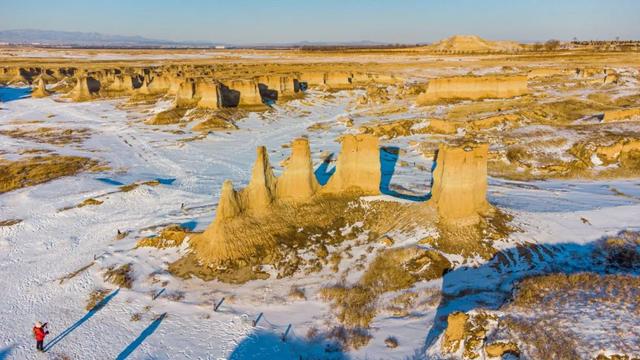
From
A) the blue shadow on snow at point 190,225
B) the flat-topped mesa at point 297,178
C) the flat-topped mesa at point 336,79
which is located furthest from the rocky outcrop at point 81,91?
the flat-topped mesa at point 297,178

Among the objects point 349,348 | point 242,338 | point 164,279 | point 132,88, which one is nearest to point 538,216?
point 349,348

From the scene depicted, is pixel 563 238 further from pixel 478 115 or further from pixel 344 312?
pixel 478 115

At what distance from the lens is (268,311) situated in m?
16.1

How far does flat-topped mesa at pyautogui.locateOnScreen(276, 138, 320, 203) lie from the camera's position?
21.6 m

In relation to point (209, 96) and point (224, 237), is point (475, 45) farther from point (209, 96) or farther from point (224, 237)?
point (224, 237)

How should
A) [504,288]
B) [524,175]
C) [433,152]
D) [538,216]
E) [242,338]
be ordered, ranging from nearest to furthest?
[242,338], [504,288], [538,216], [524,175], [433,152]

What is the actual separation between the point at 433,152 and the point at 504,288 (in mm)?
19525

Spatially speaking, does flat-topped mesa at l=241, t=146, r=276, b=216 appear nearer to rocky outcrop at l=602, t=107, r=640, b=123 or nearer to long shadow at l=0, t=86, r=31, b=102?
rocky outcrop at l=602, t=107, r=640, b=123

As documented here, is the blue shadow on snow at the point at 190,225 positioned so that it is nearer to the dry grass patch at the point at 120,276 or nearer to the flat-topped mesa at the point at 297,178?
the dry grass patch at the point at 120,276

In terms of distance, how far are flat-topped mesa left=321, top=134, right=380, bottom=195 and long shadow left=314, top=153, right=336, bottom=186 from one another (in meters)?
5.13

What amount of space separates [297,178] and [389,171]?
11104 mm

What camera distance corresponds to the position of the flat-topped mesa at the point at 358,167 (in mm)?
22281

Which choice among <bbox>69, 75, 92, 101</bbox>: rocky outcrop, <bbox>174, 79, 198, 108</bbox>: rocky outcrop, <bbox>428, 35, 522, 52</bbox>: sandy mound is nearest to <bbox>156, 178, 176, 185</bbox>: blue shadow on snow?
<bbox>174, 79, 198, 108</bbox>: rocky outcrop

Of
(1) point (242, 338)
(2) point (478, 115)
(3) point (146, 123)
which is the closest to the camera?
(1) point (242, 338)
